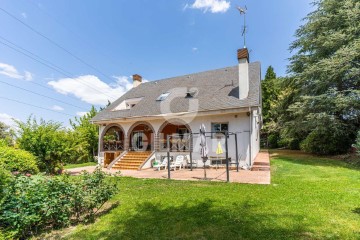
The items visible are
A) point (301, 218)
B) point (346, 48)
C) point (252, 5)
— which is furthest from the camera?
point (252, 5)

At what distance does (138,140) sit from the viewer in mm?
20625

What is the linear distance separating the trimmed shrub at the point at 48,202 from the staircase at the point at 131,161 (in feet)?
29.4

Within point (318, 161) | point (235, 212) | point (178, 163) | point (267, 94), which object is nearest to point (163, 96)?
point (178, 163)

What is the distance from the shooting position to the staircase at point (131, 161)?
15.0 metres

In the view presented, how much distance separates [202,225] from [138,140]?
1651 centimetres

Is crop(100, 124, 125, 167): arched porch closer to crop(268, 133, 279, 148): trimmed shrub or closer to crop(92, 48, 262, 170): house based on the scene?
crop(92, 48, 262, 170): house

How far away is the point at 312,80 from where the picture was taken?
1700 centimetres

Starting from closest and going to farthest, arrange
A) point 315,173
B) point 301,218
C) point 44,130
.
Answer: point 301,218
point 315,173
point 44,130

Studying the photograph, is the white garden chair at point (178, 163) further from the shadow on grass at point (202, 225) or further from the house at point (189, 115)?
the shadow on grass at point (202, 225)

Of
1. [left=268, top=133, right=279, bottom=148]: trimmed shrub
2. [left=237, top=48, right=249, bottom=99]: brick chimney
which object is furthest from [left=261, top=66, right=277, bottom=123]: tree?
[left=237, top=48, right=249, bottom=99]: brick chimney

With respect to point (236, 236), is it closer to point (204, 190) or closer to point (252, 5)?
point (204, 190)

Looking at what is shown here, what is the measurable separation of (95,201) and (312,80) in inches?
723

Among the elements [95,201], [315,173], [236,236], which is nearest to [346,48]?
[315,173]

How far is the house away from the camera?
43.3 ft
